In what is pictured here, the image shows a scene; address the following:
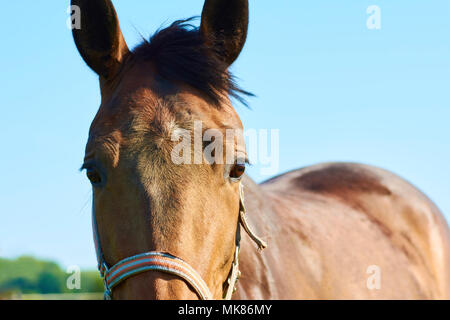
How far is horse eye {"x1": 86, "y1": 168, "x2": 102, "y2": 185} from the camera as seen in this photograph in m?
2.50

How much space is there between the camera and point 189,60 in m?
2.78

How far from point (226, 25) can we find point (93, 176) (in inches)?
50.1

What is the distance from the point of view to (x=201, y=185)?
2359 mm

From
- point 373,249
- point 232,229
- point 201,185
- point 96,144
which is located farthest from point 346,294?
point 96,144

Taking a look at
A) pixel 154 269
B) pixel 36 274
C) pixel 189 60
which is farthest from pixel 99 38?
pixel 36 274

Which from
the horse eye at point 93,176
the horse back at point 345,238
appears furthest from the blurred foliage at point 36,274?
the horse eye at point 93,176

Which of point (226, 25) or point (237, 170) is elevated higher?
point (226, 25)

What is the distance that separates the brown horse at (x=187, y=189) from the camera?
87.7 inches

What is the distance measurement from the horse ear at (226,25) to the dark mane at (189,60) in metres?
0.08

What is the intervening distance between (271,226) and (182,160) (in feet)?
5.88

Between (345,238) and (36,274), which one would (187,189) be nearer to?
(345,238)

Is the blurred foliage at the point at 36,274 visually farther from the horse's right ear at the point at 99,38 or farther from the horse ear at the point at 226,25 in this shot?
the horse ear at the point at 226,25

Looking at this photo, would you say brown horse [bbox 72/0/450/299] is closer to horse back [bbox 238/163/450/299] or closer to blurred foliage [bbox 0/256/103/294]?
horse back [bbox 238/163/450/299]
